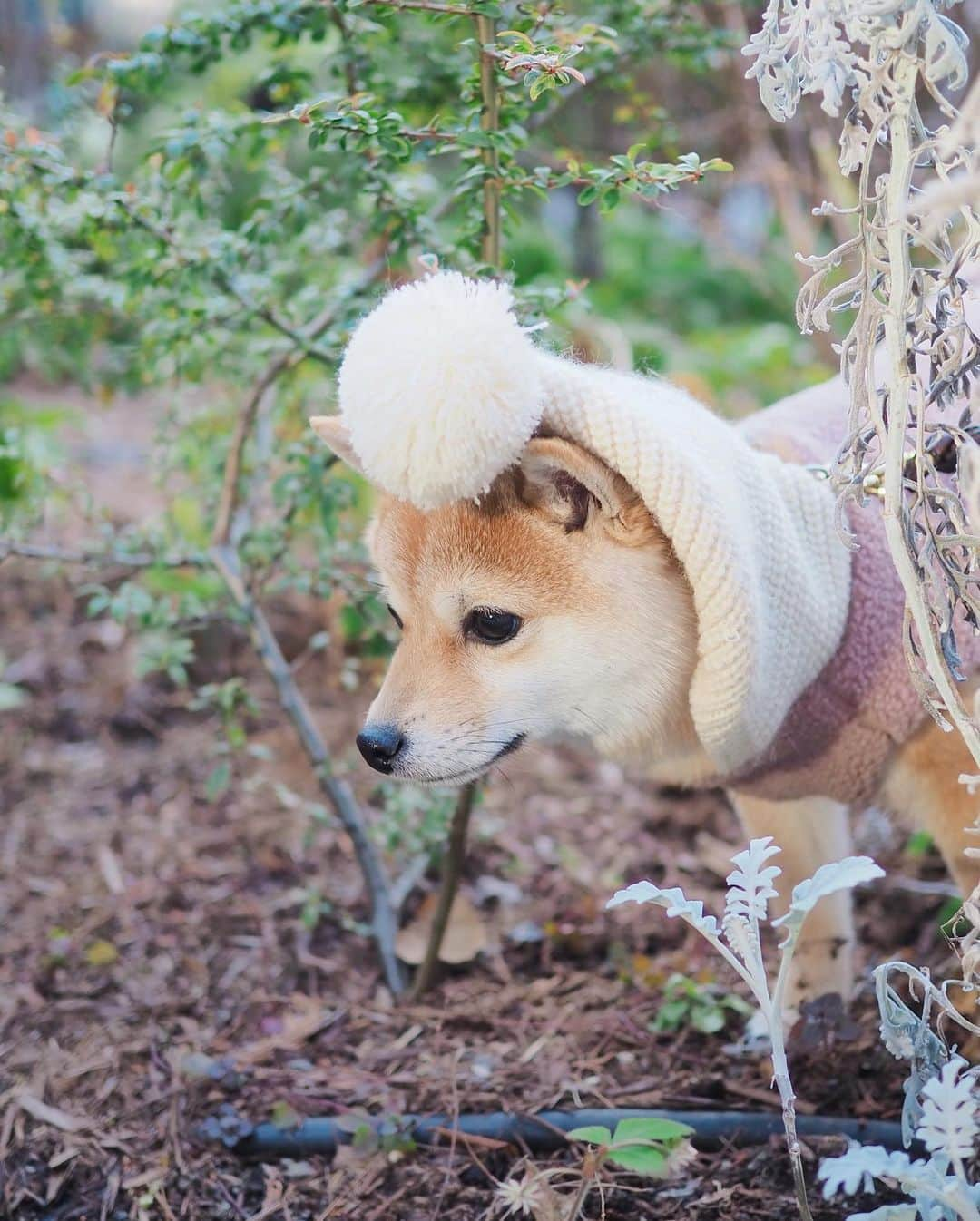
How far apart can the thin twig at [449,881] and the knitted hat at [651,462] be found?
0.50 meters

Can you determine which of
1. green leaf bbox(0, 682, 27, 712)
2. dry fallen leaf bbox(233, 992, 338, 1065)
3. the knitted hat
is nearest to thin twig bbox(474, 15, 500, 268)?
the knitted hat

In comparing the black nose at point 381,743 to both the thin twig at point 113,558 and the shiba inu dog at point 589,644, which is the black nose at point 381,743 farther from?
the thin twig at point 113,558

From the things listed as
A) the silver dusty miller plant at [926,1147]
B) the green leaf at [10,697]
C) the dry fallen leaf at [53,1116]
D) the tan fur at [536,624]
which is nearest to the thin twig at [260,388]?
the tan fur at [536,624]

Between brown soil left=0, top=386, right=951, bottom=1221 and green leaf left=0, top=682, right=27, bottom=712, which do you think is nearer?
brown soil left=0, top=386, right=951, bottom=1221

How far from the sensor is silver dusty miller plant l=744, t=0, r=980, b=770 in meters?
1.19

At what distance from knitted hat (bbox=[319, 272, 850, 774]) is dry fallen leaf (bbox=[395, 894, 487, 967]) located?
846 mm

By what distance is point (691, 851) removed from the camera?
2.93 meters

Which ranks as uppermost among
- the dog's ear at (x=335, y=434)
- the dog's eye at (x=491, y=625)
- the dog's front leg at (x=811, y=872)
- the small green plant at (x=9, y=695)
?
the dog's ear at (x=335, y=434)

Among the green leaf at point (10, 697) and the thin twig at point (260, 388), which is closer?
the thin twig at point (260, 388)

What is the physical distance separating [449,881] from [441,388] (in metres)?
1.04

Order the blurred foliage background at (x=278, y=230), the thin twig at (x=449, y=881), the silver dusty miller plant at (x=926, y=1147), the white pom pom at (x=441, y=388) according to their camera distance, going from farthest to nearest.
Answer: the thin twig at (x=449, y=881) < the blurred foliage background at (x=278, y=230) < the white pom pom at (x=441, y=388) < the silver dusty miller plant at (x=926, y=1147)

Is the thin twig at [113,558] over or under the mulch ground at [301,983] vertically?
over

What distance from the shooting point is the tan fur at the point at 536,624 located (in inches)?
65.7

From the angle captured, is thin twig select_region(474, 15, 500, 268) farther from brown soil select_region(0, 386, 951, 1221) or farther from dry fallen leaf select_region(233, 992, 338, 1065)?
dry fallen leaf select_region(233, 992, 338, 1065)
